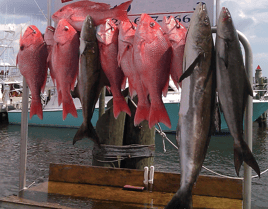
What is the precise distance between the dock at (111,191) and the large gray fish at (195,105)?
0.92 m

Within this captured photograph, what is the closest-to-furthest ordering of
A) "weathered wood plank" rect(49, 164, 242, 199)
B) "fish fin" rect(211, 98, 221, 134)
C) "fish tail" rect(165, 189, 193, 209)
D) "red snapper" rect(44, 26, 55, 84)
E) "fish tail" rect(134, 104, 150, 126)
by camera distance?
"fish tail" rect(165, 189, 193, 209)
"fish fin" rect(211, 98, 221, 134)
"fish tail" rect(134, 104, 150, 126)
"red snapper" rect(44, 26, 55, 84)
"weathered wood plank" rect(49, 164, 242, 199)

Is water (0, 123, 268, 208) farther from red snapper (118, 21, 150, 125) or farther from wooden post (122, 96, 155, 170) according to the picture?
red snapper (118, 21, 150, 125)

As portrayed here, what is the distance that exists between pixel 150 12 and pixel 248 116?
1167mm

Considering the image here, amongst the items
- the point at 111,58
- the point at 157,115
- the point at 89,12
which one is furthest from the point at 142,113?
the point at 89,12

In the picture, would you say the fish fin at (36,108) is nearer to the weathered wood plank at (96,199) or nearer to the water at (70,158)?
the weathered wood plank at (96,199)

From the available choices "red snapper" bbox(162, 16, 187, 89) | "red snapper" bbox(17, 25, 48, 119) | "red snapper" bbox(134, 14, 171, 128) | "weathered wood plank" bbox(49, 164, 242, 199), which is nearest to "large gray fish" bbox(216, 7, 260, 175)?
"red snapper" bbox(162, 16, 187, 89)

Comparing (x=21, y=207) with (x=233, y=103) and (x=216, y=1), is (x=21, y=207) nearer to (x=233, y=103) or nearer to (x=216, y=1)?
(x=233, y=103)

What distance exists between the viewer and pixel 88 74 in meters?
2.31

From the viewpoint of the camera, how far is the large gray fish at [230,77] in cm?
190

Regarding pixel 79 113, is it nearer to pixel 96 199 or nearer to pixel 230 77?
pixel 96 199

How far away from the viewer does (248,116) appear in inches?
92.3

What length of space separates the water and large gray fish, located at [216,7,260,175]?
21.6ft

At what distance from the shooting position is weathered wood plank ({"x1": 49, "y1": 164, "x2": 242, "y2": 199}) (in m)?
2.85

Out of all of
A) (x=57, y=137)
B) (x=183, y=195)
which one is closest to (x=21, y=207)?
(x=183, y=195)
